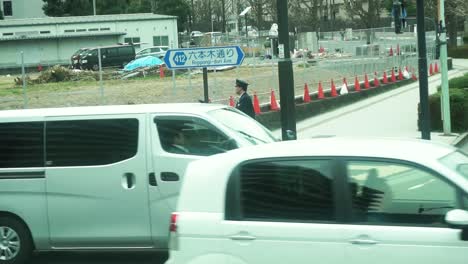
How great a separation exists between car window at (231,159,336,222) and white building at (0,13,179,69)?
55083 mm

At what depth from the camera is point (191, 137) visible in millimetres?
8070

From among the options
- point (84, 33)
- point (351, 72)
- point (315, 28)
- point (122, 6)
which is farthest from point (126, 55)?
point (122, 6)

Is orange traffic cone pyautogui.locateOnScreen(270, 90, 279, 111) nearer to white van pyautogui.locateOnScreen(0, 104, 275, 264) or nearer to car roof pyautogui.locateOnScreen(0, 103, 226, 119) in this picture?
car roof pyautogui.locateOnScreen(0, 103, 226, 119)

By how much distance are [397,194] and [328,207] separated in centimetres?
49

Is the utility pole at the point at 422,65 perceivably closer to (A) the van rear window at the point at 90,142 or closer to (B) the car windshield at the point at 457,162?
(A) the van rear window at the point at 90,142

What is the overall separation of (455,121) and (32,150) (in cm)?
1475

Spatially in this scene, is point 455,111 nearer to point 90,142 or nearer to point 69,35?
point 90,142

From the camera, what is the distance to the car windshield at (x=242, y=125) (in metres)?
8.38

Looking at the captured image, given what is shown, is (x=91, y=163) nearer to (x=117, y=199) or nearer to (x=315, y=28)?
(x=117, y=199)

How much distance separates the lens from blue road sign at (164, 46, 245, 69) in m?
13.0

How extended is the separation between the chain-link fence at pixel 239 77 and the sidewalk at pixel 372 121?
1.98 metres

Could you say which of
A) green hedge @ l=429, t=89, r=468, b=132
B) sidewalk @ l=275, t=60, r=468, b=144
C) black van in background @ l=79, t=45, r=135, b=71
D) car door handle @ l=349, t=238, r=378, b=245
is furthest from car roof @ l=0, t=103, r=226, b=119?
Result: black van in background @ l=79, t=45, r=135, b=71

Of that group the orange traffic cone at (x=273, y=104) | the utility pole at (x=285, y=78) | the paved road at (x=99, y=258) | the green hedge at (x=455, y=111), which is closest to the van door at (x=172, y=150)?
the paved road at (x=99, y=258)

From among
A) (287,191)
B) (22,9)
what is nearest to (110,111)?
(287,191)
